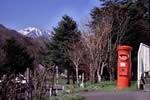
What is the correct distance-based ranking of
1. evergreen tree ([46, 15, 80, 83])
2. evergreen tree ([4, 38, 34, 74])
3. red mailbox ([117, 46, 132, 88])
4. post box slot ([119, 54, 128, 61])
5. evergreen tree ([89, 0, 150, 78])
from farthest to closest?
evergreen tree ([46, 15, 80, 83])
evergreen tree ([89, 0, 150, 78])
evergreen tree ([4, 38, 34, 74])
post box slot ([119, 54, 128, 61])
red mailbox ([117, 46, 132, 88])

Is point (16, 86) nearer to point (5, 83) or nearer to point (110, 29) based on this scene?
point (5, 83)

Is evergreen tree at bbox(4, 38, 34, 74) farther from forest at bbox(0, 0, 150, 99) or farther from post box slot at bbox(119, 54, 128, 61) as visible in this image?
post box slot at bbox(119, 54, 128, 61)

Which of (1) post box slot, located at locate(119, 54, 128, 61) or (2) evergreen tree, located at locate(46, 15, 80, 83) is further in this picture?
(2) evergreen tree, located at locate(46, 15, 80, 83)

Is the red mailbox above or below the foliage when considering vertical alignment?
below

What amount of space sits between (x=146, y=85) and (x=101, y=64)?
1258cm

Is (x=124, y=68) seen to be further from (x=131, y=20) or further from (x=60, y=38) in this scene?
(x=60, y=38)

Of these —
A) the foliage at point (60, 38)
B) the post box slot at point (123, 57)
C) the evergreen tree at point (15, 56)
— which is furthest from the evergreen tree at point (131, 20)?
the post box slot at point (123, 57)

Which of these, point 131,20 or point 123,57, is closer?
point 123,57

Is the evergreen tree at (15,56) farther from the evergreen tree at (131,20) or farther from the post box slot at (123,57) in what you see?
the post box slot at (123,57)

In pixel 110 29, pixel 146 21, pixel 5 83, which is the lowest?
pixel 5 83

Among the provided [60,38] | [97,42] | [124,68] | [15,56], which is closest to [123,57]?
[124,68]

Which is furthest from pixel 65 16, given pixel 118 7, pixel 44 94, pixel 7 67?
pixel 44 94

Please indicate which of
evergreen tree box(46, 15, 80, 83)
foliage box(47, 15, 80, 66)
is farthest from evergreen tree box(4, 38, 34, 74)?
foliage box(47, 15, 80, 66)

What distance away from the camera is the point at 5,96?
5805mm
